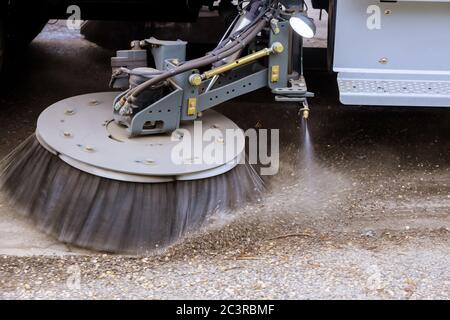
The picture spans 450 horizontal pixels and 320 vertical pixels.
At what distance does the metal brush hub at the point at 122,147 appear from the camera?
3227mm

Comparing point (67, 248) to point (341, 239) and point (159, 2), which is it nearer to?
point (341, 239)

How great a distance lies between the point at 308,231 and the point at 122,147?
91 centimetres

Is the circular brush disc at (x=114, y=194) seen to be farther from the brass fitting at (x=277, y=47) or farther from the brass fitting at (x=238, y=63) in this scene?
the brass fitting at (x=277, y=47)

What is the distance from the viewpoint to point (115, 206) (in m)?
3.22

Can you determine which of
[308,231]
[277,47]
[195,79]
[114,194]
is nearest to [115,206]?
[114,194]

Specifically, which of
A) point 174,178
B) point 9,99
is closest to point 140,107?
point 174,178

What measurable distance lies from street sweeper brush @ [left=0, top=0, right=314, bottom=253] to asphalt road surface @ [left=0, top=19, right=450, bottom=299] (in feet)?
0.31

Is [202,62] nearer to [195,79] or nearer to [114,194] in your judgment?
[195,79]

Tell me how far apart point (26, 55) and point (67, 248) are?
9.04 ft

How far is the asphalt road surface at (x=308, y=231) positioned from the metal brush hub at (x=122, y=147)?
10.8 inches

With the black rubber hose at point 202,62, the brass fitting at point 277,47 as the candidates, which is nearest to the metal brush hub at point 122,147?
the black rubber hose at point 202,62

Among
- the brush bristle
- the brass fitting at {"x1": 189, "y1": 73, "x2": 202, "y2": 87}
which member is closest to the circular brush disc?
the brush bristle

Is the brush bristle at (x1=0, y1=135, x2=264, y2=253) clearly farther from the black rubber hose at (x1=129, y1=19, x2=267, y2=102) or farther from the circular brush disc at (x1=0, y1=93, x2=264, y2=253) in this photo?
the black rubber hose at (x1=129, y1=19, x2=267, y2=102)

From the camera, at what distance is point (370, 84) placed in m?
3.74
